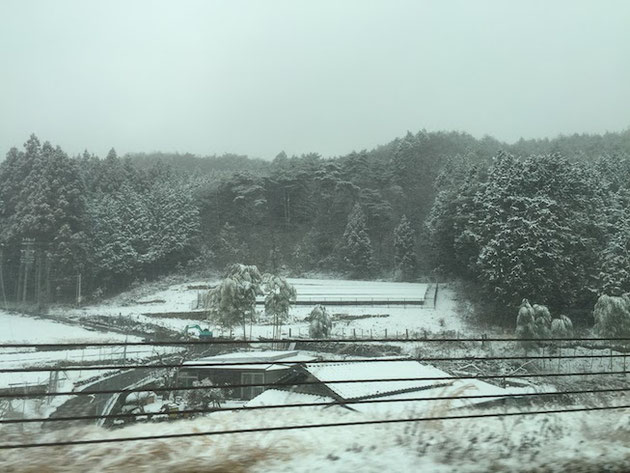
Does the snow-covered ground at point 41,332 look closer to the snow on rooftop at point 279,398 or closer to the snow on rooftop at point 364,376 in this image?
the snow on rooftop at point 364,376

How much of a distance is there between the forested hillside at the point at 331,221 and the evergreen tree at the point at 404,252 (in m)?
0.12

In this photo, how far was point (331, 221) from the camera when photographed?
55969 millimetres

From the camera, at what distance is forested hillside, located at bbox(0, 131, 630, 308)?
100 ft

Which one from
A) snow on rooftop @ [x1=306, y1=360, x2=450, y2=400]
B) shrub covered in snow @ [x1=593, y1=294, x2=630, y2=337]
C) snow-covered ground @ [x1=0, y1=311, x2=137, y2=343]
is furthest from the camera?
shrub covered in snow @ [x1=593, y1=294, x2=630, y2=337]

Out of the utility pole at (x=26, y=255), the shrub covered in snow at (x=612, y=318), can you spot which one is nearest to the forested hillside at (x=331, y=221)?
the utility pole at (x=26, y=255)

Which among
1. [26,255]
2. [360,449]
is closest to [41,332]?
[26,255]

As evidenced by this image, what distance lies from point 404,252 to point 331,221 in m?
9.84

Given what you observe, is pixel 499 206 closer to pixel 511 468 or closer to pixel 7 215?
pixel 7 215

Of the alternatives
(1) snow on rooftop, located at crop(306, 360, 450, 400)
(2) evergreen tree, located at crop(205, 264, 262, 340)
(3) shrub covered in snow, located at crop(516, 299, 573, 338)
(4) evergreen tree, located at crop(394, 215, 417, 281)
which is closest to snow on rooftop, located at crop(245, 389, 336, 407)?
(1) snow on rooftop, located at crop(306, 360, 450, 400)

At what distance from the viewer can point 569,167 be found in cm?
4069

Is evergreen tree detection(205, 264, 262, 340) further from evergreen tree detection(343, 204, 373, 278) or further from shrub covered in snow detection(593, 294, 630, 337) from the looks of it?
evergreen tree detection(343, 204, 373, 278)

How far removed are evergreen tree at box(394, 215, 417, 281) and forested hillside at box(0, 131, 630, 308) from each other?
124 mm

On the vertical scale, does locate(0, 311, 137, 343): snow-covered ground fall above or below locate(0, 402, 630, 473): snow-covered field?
below

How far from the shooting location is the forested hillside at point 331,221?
100 ft
